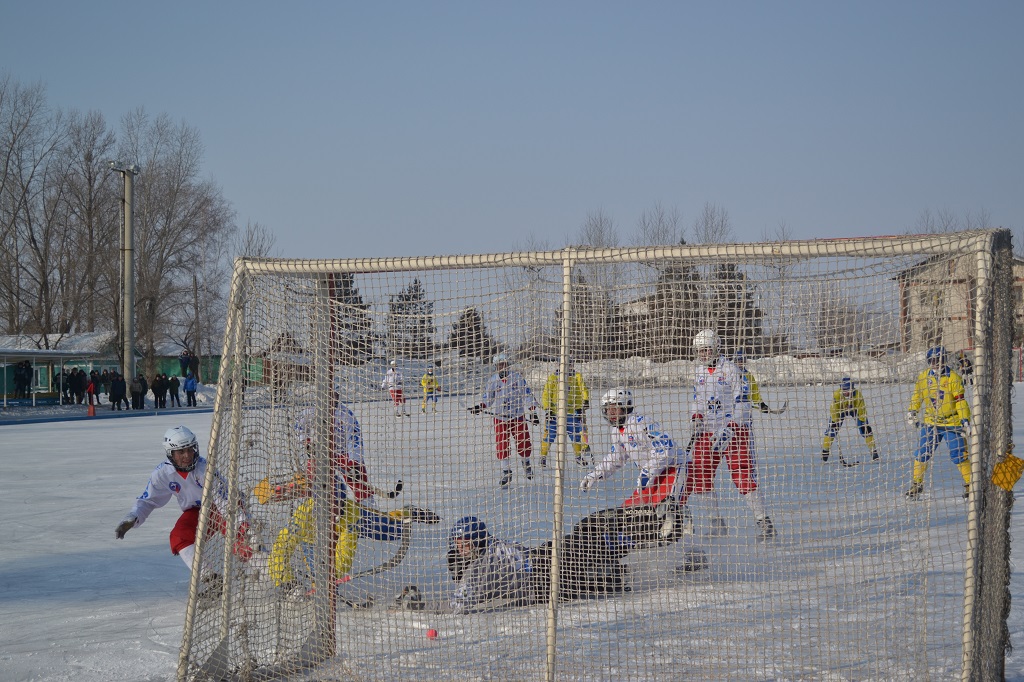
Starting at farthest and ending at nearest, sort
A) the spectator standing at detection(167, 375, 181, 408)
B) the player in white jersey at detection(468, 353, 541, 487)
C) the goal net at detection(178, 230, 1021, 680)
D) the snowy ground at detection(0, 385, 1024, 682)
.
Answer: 1. the spectator standing at detection(167, 375, 181, 408)
2. the player in white jersey at detection(468, 353, 541, 487)
3. the snowy ground at detection(0, 385, 1024, 682)
4. the goal net at detection(178, 230, 1021, 680)

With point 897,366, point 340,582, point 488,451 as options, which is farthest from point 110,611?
point 897,366

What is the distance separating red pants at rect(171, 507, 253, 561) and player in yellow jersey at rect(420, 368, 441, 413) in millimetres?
997

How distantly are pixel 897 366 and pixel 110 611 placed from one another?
13.7 ft

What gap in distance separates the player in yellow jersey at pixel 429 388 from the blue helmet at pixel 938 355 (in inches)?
86.3

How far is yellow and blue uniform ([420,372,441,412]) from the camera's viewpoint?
13.6 ft

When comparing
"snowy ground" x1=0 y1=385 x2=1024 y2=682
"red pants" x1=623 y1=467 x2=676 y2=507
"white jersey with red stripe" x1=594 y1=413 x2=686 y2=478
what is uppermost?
"white jersey with red stripe" x1=594 y1=413 x2=686 y2=478

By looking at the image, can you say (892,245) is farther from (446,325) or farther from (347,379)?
(347,379)

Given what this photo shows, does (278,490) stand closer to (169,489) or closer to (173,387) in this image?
(169,489)

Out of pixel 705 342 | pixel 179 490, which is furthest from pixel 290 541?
pixel 705 342

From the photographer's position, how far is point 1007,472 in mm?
2844

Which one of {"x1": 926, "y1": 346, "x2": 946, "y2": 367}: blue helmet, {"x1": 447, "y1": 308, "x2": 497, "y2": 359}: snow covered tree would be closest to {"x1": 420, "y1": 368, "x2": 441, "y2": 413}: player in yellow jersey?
{"x1": 447, "y1": 308, "x2": 497, "y2": 359}: snow covered tree

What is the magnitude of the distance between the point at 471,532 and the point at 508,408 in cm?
70

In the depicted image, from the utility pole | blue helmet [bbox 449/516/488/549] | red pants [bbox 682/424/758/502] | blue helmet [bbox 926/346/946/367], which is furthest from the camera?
the utility pole

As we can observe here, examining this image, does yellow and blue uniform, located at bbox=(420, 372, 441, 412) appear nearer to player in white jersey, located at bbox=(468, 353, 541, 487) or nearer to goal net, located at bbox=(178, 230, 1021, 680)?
goal net, located at bbox=(178, 230, 1021, 680)
